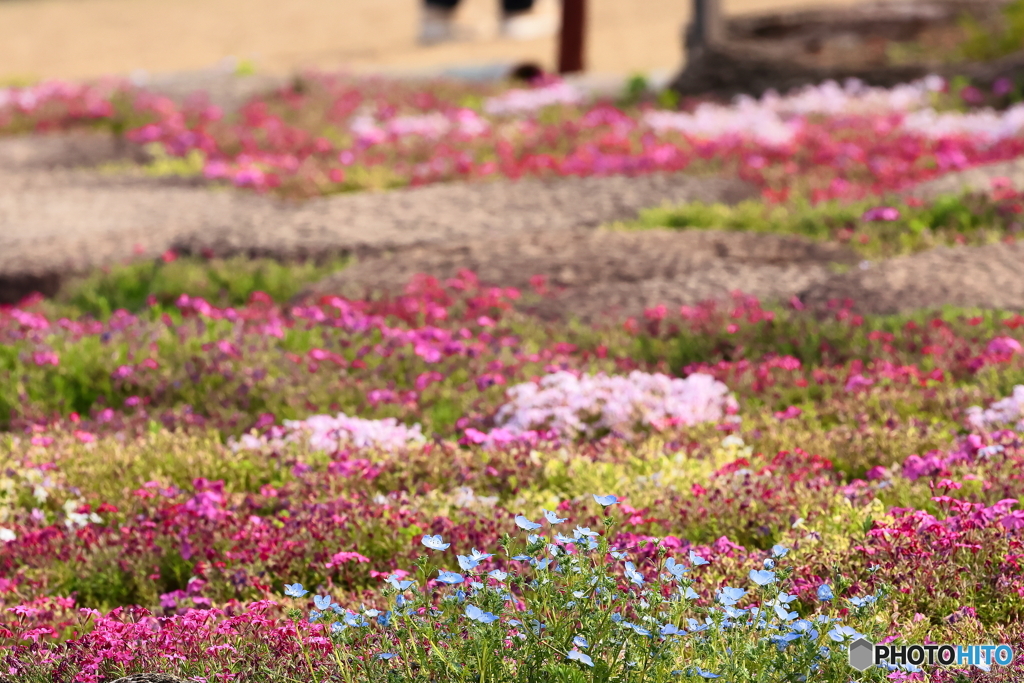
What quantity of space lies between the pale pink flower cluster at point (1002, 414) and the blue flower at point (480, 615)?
342cm

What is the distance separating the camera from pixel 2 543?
552 centimetres

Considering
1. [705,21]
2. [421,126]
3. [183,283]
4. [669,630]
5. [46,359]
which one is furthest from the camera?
[705,21]

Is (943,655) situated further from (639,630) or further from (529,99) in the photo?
(529,99)

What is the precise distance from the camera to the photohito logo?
155 inches

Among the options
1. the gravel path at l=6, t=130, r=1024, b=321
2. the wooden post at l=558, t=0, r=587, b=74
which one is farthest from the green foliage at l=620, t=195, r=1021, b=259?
the wooden post at l=558, t=0, r=587, b=74

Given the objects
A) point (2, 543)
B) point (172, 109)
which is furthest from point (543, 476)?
point (172, 109)

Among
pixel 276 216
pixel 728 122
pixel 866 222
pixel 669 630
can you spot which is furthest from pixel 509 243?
pixel 669 630

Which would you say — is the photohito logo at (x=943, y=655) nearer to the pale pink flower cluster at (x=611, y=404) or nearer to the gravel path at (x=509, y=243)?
the pale pink flower cluster at (x=611, y=404)

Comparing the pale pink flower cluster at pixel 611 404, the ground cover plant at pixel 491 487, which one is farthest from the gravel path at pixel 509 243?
the pale pink flower cluster at pixel 611 404

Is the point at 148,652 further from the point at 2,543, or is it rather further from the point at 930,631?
the point at 930,631

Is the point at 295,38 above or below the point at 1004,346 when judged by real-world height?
below

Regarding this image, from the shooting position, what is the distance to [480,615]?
3.39 metres

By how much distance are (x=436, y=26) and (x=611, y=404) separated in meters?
21.5

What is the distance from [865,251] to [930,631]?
18.1ft
